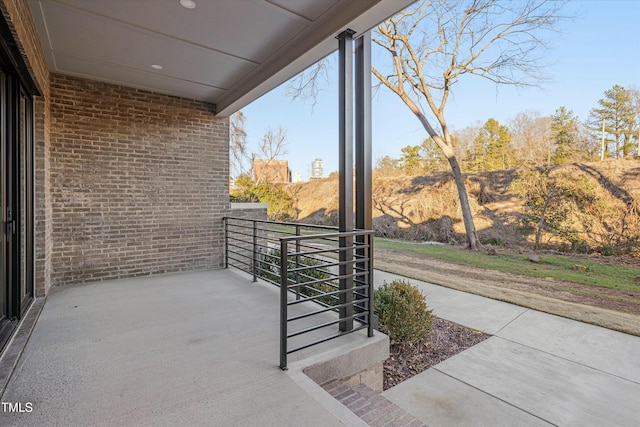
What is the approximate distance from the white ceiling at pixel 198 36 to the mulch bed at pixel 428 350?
2972 millimetres

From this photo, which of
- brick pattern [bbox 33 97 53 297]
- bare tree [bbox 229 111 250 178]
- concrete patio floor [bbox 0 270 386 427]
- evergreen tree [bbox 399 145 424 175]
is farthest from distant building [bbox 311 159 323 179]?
concrete patio floor [bbox 0 270 386 427]

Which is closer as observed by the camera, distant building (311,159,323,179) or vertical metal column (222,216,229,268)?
vertical metal column (222,216,229,268)

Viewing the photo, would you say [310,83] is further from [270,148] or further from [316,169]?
[316,169]

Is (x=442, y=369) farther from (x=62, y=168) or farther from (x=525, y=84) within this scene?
(x=525, y=84)

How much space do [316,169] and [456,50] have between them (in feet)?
22.9

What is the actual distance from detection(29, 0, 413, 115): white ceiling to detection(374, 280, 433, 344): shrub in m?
2.49

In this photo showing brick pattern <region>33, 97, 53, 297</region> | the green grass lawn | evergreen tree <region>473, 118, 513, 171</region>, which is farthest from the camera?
evergreen tree <region>473, 118, 513, 171</region>

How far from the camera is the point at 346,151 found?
8.41ft

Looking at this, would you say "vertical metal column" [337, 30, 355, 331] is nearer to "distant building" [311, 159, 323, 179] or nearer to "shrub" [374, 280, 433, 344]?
"shrub" [374, 280, 433, 344]

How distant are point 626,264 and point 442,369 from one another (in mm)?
4489

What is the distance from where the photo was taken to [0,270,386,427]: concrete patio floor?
5.00ft

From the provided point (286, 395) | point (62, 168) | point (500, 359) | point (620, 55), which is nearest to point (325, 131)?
point (620, 55)

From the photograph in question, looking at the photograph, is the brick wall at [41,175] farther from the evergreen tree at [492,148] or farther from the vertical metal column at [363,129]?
the evergreen tree at [492,148]

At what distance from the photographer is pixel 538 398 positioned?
7.74 feet
